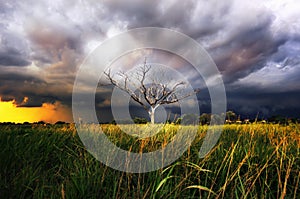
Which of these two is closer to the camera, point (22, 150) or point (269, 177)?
point (269, 177)

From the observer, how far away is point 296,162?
373cm

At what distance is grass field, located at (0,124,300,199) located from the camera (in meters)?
2.66

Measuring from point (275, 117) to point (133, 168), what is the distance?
12.6 metres

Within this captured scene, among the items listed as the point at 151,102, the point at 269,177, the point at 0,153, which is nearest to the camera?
the point at 269,177

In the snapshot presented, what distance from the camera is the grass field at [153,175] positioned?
2.66 m

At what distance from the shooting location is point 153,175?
3.01m

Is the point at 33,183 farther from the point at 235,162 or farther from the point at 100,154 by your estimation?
the point at 235,162

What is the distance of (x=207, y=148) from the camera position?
14.0ft

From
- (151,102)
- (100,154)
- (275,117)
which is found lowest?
(100,154)

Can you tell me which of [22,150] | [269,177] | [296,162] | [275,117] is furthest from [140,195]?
[275,117]

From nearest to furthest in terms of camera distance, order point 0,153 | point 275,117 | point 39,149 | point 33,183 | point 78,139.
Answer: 1. point 33,183
2. point 0,153
3. point 39,149
4. point 78,139
5. point 275,117

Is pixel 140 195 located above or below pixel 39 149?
below

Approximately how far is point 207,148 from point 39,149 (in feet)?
9.80

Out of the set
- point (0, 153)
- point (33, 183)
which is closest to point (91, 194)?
point (33, 183)
